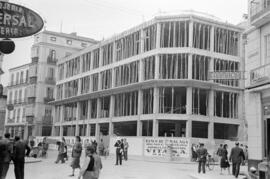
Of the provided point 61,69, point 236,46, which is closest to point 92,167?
point 236,46

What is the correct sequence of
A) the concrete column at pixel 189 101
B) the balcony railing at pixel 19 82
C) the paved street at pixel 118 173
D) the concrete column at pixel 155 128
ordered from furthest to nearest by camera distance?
the balcony railing at pixel 19 82 → the concrete column at pixel 155 128 → the concrete column at pixel 189 101 → the paved street at pixel 118 173

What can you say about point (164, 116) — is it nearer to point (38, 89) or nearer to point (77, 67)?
point (77, 67)

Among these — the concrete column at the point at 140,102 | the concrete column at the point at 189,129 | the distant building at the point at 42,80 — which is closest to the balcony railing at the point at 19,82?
the distant building at the point at 42,80

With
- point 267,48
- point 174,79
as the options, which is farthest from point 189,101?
point 267,48

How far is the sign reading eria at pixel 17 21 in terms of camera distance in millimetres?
12078

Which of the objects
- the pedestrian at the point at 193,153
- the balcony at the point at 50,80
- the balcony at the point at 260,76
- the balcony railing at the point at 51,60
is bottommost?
the pedestrian at the point at 193,153

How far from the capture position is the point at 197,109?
45156 mm

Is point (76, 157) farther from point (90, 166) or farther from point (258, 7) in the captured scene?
point (258, 7)

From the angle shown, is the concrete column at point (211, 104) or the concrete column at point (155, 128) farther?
the concrete column at point (211, 104)

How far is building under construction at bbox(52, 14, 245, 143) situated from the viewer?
43.1 metres

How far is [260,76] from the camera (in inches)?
798

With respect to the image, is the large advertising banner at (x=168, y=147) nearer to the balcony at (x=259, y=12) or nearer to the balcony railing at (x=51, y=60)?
the balcony at (x=259, y=12)

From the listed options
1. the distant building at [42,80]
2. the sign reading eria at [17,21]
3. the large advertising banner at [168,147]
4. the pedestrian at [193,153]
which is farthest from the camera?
the distant building at [42,80]

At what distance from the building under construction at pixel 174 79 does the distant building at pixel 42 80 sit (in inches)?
678
